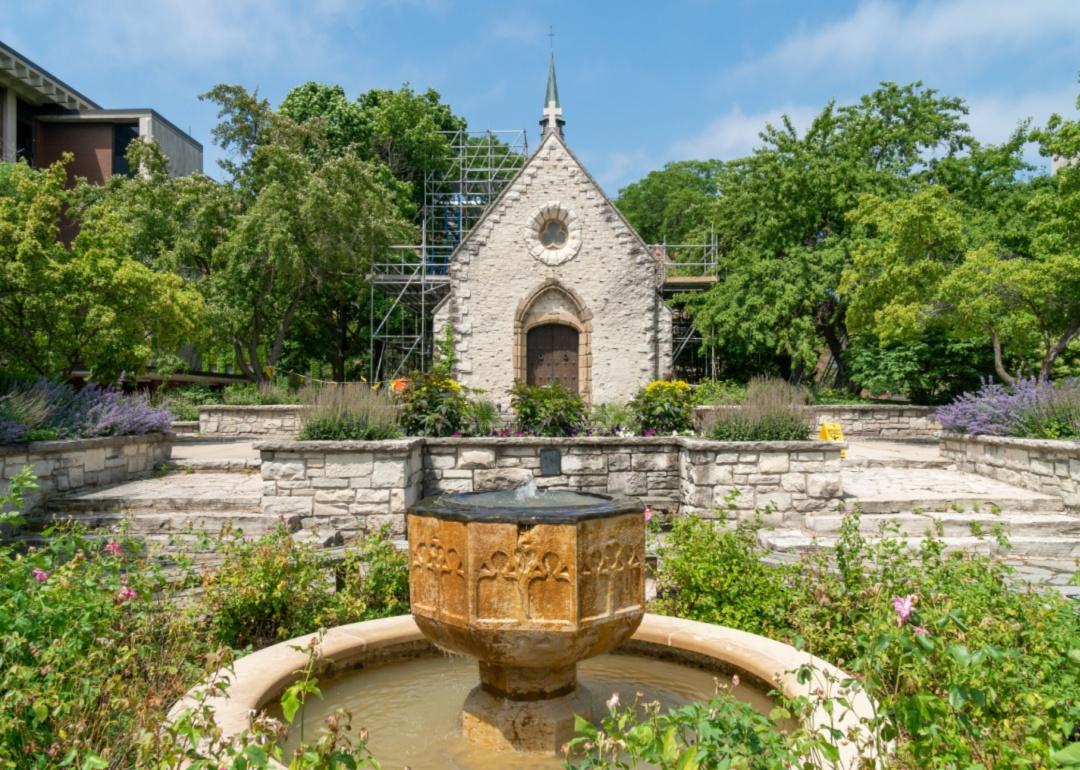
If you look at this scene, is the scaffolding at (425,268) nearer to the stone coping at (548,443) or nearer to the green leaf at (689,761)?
the stone coping at (548,443)

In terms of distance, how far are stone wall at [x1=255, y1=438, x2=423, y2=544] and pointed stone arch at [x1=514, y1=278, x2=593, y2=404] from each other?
9.92 meters

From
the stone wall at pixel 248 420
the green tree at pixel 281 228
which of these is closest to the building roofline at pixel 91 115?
the green tree at pixel 281 228

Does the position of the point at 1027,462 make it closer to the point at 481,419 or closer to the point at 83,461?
the point at 481,419

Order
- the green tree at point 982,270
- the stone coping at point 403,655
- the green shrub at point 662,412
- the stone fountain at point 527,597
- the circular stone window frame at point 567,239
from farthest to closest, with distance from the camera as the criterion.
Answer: the circular stone window frame at point 567,239, the green tree at point 982,270, the green shrub at point 662,412, the stone fountain at point 527,597, the stone coping at point 403,655

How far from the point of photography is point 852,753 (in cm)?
258

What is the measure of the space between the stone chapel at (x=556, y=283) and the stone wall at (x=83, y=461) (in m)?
8.08

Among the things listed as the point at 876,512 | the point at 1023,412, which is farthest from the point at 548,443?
the point at 1023,412

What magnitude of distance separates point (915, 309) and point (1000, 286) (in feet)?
4.99

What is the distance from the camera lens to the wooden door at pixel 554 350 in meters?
17.9

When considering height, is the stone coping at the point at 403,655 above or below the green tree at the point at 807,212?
below

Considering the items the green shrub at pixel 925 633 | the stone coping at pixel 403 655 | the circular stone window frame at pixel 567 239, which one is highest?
the circular stone window frame at pixel 567 239

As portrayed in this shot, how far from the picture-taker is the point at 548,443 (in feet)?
27.4

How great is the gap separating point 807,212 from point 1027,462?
1196 centimetres

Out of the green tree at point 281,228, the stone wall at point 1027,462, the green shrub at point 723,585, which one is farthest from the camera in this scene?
the green tree at point 281,228
